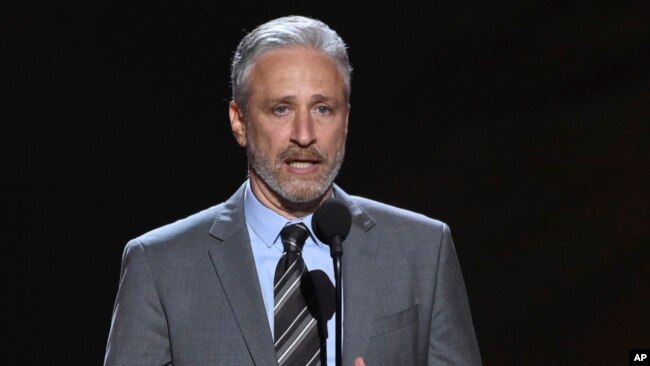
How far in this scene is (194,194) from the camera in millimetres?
3092

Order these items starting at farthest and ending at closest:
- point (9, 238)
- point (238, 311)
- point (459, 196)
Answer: point (459, 196)
point (9, 238)
point (238, 311)

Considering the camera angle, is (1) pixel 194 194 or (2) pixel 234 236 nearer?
(2) pixel 234 236

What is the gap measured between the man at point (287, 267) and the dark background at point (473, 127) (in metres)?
0.82

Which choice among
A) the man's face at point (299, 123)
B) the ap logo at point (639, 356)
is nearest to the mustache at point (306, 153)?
the man's face at point (299, 123)

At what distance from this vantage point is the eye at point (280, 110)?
218cm

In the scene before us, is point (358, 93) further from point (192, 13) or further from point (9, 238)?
point (9, 238)

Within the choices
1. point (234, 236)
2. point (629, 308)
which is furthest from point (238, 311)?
point (629, 308)

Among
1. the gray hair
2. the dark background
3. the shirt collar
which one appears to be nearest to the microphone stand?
the shirt collar

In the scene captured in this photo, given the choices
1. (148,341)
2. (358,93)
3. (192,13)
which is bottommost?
(148,341)

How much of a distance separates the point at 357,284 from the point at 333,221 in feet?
1.01

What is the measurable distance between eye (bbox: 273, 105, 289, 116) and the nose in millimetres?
34

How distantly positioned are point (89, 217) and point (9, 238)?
0.23m

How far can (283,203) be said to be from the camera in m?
2.25

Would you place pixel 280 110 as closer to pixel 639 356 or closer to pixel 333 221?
pixel 333 221
